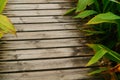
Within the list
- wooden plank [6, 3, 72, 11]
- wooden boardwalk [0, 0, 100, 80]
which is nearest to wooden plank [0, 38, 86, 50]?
wooden boardwalk [0, 0, 100, 80]

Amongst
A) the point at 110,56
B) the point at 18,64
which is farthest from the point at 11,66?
the point at 110,56

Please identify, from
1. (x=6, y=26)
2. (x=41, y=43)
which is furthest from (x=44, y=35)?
(x=6, y=26)

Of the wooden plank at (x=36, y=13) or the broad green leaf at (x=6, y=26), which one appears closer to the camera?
the broad green leaf at (x=6, y=26)

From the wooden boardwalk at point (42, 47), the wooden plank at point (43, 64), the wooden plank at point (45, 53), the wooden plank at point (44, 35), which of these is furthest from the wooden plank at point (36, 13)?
the wooden plank at point (43, 64)

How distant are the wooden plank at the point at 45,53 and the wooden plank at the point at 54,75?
0.71 ft

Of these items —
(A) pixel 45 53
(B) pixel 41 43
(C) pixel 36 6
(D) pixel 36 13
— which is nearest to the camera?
(A) pixel 45 53

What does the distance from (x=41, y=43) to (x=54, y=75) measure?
479 millimetres

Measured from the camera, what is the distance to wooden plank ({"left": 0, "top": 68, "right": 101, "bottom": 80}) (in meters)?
1.98

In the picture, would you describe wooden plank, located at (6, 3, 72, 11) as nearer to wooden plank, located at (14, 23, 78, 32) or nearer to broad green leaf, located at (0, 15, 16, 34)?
wooden plank, located at (14, 23, 78, 32)

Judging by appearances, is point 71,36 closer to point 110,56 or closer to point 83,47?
point 83,47

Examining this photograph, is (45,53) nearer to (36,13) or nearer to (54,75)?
(54,75)

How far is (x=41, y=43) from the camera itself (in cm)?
244

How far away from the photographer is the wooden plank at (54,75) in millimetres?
1977

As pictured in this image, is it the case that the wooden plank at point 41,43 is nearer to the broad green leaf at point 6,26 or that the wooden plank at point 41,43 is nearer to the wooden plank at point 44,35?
the wooden plank at point 44,35
